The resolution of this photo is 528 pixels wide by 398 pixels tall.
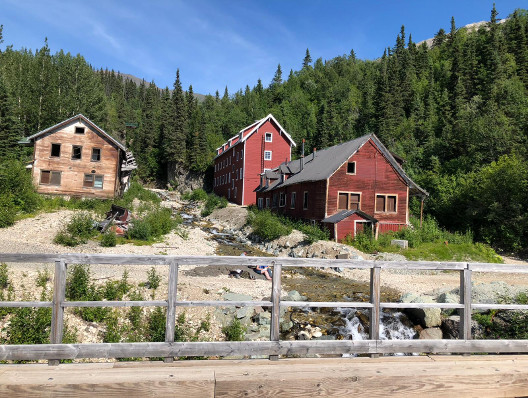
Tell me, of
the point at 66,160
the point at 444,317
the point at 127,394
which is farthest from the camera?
the point at 66,160

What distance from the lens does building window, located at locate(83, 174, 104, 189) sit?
112ft

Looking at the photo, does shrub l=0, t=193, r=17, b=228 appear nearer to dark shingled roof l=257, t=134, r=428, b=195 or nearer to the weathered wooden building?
the weathered wooden building

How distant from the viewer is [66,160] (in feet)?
110

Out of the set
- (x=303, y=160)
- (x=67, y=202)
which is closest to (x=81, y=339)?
(x=67, y=202)

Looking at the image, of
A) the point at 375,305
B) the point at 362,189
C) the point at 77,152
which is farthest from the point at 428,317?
the point at 77,152

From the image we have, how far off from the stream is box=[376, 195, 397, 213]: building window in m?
11.1

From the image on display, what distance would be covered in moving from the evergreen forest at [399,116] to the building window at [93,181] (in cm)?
644

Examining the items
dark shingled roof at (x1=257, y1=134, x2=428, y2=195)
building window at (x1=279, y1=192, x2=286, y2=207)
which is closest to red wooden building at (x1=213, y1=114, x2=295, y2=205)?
dark shingled roof at (x1=257, y1=134, x2=428, y2=195)

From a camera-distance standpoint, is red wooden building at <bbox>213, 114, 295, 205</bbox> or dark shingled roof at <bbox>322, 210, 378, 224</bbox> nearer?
dark shingled roof at <bbox>322, 210, 378, 224</bbox>

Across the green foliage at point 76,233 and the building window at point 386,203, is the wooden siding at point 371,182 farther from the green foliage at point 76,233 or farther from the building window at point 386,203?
the green foliage at point 76,233

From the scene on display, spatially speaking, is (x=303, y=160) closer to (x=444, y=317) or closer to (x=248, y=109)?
(x=444, y=317)

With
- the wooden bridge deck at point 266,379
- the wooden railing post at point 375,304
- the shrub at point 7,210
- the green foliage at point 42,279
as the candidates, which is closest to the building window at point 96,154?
the shrub at point 7,210

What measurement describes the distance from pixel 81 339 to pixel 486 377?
8.79 meters

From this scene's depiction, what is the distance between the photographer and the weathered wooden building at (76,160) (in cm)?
3281
